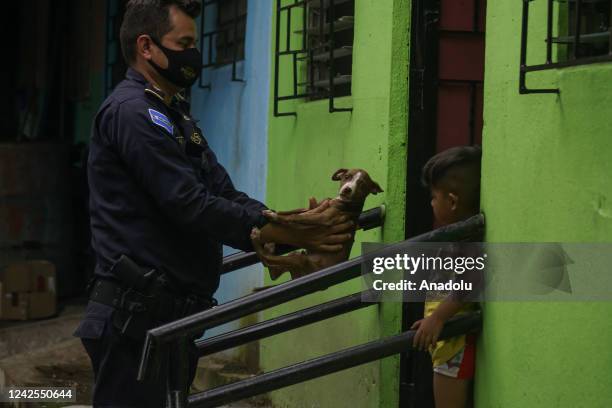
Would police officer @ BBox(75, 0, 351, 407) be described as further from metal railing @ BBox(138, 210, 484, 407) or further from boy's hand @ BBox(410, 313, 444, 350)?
boy's hand @ BBox(410, 313, 444, 350)

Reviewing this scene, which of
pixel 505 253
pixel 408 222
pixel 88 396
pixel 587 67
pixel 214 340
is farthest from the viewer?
pixel 88 396

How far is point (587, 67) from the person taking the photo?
305cm

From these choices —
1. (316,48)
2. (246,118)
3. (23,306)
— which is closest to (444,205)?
(316,48)

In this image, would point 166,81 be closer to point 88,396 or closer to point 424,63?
point 424,63

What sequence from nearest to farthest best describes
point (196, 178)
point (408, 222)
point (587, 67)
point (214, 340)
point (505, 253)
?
1. point (587, 67)
2. point (196, 178)
3. point (505, 253)
4. point (214, 340)
5. point (408, 222)

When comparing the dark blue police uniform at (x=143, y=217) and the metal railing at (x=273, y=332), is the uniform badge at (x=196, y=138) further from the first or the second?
the metal railing at (x=273, y=332)

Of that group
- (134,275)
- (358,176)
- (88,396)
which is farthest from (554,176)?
(88,396)

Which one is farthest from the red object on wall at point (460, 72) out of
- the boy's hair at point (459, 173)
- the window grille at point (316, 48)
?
the boy's hair at point (459, 173)

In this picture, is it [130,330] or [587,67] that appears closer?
[587,67]

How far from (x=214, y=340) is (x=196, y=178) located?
767 millimetres

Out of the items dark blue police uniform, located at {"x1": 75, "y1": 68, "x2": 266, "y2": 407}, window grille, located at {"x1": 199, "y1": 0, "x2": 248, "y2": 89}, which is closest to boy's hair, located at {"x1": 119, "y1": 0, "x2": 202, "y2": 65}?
dark blue police uniform, located at {"x1": 75, "y1": 68, "x2": 266, "y2": 407}

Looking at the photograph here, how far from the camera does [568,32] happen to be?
3.32 m

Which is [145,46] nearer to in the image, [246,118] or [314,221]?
[314,221]

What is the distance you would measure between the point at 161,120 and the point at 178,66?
252mm
